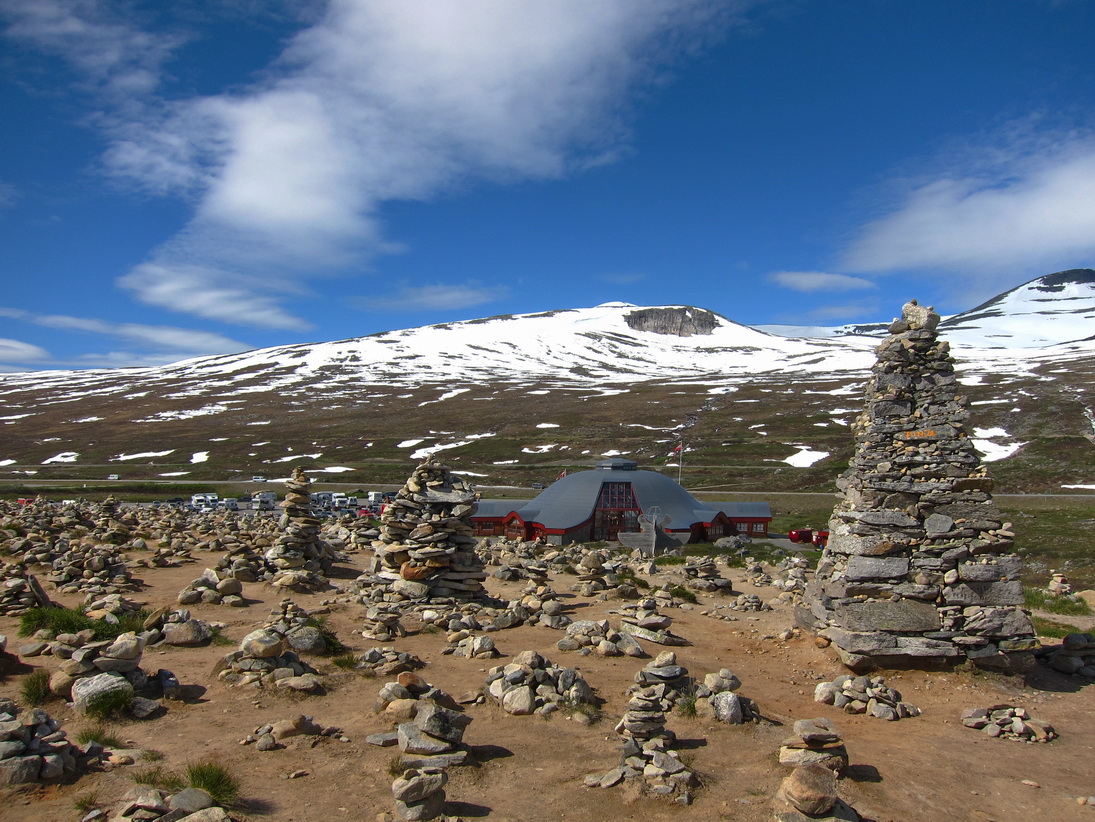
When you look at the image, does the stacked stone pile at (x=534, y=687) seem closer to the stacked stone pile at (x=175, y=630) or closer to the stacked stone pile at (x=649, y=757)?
the stacked stone pile at (x=649, y=757)

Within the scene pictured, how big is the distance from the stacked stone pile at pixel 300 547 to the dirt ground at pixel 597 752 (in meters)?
6.98

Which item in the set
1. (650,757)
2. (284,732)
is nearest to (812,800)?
(650,757)

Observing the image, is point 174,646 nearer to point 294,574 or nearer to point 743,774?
point 294,574

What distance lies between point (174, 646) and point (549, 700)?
7101 millimetres

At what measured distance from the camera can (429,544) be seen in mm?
16172

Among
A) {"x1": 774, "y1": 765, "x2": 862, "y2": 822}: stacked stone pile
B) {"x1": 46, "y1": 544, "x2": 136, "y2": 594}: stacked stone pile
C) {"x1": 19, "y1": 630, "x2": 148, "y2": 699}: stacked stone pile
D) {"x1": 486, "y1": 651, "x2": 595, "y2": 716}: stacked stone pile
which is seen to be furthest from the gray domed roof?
{"x1": 774, "y1": 765, "x2": 862, "y2": 822}: stacked stone pile

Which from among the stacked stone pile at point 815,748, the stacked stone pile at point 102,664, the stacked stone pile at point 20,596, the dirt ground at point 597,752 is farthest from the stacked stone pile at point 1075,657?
the stacked stone pile at point 20,596

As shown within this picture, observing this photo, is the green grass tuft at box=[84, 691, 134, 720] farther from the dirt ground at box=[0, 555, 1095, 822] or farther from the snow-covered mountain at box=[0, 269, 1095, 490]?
the snow-covered mountain at box=[0, 269, 1095, 490]

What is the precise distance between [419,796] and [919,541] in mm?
10547

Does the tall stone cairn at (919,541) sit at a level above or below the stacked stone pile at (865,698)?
above

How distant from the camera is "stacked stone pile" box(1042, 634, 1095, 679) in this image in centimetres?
1218

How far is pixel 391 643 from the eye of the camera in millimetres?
12828

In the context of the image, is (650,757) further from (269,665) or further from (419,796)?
(269,665)

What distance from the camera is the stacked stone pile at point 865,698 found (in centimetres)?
998
